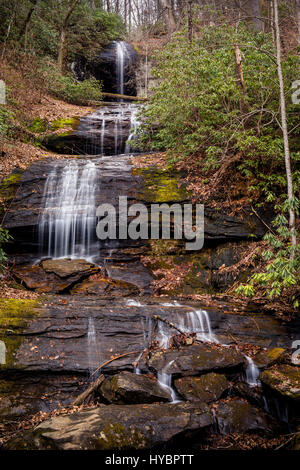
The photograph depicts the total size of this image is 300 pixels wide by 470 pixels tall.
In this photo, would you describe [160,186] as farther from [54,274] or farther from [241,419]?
[241,419]

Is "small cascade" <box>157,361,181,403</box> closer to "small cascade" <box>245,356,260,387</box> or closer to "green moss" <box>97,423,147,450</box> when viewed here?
"green moss" <box>97,423,147,450</box>

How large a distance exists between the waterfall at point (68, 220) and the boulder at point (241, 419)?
5.72 metres

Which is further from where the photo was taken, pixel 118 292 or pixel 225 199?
pixel 225 199

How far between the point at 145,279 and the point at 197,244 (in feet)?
6.01

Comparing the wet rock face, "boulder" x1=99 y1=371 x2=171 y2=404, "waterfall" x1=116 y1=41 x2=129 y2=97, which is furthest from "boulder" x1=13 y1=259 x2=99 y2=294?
"waterfall" x1=116 y1=41 x2=129 y2=97

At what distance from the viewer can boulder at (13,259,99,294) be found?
7555mm

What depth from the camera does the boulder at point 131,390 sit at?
13.9ft

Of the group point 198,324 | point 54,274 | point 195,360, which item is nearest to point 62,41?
point 54,274

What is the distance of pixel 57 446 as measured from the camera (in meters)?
3.23

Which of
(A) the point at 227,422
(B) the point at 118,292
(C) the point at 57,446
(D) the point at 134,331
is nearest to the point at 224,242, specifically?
(B) the point at 118,292

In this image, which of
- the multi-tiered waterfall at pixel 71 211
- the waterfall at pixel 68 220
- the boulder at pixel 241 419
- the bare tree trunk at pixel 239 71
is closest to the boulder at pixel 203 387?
the boulder at pixel 241 419

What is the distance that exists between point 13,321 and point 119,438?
111 inches
